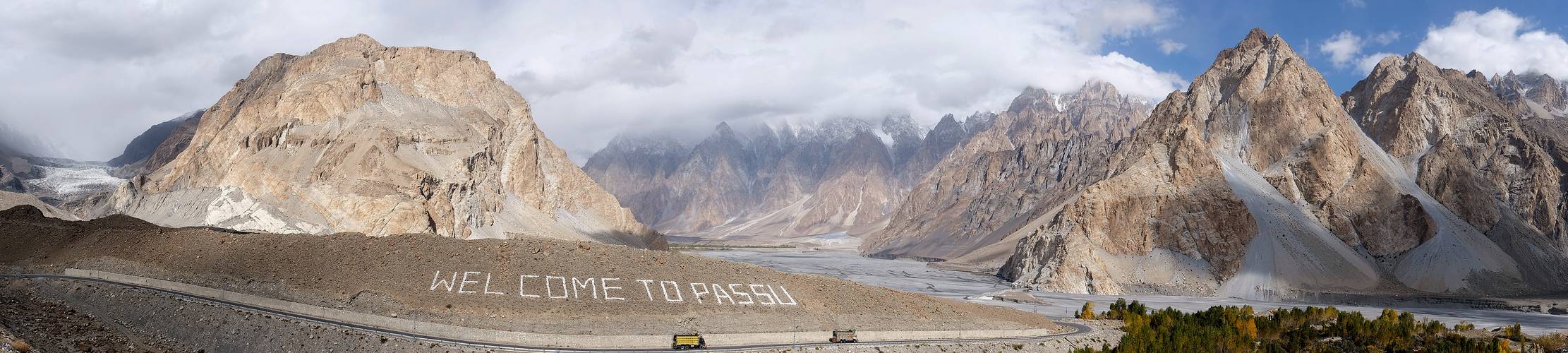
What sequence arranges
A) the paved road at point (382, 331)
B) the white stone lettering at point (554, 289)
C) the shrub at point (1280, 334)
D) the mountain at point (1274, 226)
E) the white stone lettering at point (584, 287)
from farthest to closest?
the mountain at point (1274, 226) → the shrub at point (1280, 334) → the white stone lettering at point (584, 287) → the white stone lettering at point (554, 289) → the paved road at point (382, 331)

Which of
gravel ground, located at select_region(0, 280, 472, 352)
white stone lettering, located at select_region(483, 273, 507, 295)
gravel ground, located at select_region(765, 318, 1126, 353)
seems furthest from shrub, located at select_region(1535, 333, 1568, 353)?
gravel ground, located at select_region(0, 280, 472, 352)

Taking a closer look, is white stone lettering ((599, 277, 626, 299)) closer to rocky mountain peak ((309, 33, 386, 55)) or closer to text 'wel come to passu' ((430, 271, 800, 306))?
text 'wel come to passu' ((430, 271, 800, 306))

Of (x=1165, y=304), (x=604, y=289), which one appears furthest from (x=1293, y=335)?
(x=1165, y=304)

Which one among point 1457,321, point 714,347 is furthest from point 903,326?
point 1457,321

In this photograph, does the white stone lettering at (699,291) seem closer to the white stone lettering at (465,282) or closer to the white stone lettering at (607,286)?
the white stone lettering at (607,286)

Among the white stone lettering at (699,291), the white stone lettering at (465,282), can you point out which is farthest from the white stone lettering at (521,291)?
the white stone lettering at (699,291)

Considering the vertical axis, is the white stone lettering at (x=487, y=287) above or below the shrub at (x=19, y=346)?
above

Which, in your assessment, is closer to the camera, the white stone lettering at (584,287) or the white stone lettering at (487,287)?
the white stone lettering at (487,287)
